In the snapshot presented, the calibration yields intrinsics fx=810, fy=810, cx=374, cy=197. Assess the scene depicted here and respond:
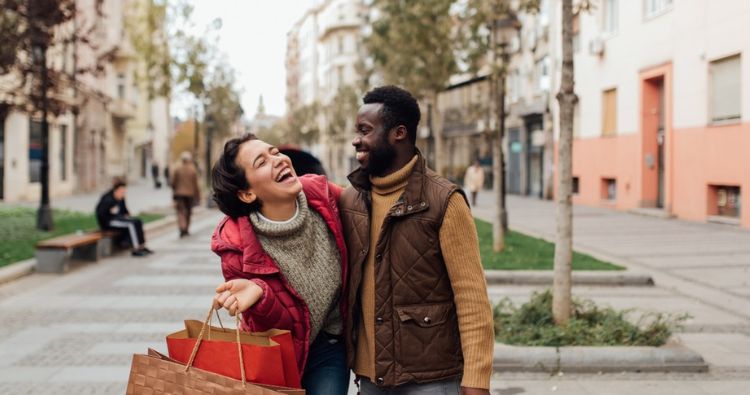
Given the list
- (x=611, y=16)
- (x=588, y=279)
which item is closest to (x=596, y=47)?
(x=611, y=16)

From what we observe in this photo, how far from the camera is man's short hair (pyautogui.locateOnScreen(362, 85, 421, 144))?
2721 mm

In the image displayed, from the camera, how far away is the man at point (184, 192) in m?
17.7

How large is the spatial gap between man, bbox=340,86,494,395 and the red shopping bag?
0.37m

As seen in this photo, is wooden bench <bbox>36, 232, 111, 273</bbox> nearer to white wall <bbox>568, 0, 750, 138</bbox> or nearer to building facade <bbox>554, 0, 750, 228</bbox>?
white wall <bbox>568, 0, 750, 138</bbox>

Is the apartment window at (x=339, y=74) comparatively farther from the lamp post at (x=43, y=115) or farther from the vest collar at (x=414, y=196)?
the vest collar at (x=414, y=196)

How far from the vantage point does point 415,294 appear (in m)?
2.72

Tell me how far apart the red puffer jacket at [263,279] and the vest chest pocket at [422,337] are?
1.04 feet

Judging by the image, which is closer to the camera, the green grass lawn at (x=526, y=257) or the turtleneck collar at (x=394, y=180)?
the turtleneck collar at (x=394, y=180)

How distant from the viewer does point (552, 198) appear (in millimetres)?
32750

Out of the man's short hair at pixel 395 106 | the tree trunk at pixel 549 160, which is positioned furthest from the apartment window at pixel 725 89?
the man's short hair at pixel 395 106

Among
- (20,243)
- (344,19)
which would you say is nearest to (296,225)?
(20,243)

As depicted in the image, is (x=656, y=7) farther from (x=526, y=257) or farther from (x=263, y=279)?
(x=263, y=279)

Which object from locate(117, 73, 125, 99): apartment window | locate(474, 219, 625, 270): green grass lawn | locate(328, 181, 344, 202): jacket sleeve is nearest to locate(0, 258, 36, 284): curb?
locate(474, 219, 625, 270): green grass lawn

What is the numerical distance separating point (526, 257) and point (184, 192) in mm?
8448
